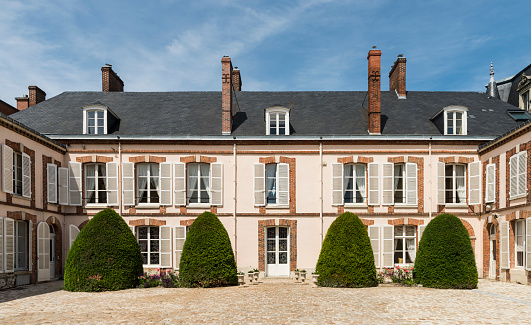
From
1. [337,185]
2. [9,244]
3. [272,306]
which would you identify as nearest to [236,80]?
[337,185]

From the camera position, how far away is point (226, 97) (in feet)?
65.8

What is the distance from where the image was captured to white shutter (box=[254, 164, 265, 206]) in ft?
64.2

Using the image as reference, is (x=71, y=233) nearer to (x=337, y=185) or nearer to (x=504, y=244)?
(x=337, y=185)

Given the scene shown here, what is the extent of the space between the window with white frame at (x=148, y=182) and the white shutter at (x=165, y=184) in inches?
14.7

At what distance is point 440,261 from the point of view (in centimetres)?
1464

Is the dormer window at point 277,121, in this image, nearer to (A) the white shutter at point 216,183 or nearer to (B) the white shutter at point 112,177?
(A) the white shutter at point 216,183

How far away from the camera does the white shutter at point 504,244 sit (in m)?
17.0

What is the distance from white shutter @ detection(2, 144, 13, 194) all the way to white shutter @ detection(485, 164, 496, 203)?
57.8 ft

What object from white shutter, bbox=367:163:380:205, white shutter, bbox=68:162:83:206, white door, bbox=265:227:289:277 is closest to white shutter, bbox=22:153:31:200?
white shutter, bbox=68:162:83:206

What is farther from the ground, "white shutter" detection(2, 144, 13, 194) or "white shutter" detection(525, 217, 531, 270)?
"white shutter" detection(2, 144, 13, 194)

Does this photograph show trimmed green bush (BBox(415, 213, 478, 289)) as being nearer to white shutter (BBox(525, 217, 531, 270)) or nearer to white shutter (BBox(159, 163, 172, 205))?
white shutter (BBox(525, 217, 531, 270))

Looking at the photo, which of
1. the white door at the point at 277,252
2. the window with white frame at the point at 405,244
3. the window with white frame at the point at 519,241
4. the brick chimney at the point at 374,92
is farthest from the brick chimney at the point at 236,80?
the window with white frame at the point at 519,241

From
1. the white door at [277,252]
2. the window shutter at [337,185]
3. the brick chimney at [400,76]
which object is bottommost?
the white door at [277,252]

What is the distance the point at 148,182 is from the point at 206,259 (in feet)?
20.7
